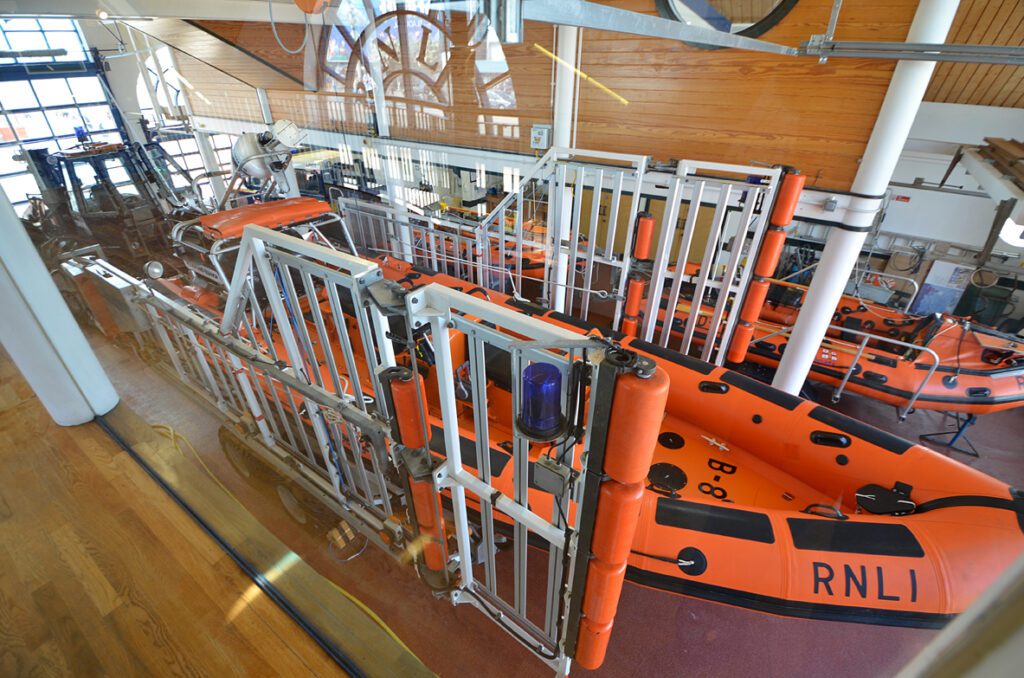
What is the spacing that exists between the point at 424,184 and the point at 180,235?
7.22 feet

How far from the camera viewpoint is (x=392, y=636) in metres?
1.71

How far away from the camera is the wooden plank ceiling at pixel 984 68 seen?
2.71 metres

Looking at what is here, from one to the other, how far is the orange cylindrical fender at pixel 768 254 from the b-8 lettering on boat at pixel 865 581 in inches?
62.2

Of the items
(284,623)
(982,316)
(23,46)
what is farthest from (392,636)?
(982,316)

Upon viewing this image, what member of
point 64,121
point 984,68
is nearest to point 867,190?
point 984,68

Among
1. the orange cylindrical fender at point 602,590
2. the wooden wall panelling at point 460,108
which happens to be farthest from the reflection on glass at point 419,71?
the orange cylindrical fender at point 602,590

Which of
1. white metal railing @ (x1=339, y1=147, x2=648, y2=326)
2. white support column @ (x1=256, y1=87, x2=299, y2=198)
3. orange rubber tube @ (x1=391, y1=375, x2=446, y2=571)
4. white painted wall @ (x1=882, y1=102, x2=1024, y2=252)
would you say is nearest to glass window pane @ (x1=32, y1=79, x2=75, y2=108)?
white support column @ (x1=256, y1=87, x2=299, y2=198)

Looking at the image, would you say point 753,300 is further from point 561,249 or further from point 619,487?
point 619,487

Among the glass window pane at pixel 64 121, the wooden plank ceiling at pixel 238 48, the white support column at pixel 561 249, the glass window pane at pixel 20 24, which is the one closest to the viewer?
the glass window pane at pixel 20 24

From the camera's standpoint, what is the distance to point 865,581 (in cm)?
159

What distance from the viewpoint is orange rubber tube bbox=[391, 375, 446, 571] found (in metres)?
1.24

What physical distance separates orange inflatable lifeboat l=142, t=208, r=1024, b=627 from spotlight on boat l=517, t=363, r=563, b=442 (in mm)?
350

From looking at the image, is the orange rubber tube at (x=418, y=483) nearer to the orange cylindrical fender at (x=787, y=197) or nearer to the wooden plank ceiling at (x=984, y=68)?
the orange cylindrical fender at (x=787, y=197)

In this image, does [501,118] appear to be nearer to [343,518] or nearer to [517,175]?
[517,175]
